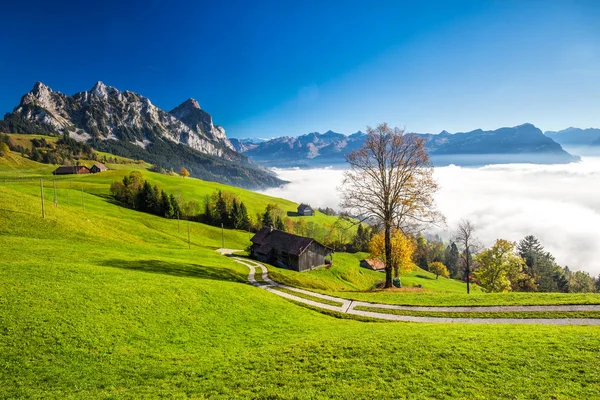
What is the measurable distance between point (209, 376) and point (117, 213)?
89.9 meters

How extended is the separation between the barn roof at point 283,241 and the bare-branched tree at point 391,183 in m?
33.3

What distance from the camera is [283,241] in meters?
64.6

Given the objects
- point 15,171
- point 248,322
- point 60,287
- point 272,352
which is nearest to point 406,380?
point 272,352

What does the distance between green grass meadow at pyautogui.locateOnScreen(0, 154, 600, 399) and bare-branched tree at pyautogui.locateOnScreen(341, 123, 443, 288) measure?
26.9 ft

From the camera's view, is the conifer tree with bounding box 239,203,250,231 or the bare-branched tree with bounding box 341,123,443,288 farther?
the conifer tree with bounding box 239,203,250,231

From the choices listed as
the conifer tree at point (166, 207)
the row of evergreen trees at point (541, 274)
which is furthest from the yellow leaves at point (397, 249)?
the conifer tree at point (166, 207)

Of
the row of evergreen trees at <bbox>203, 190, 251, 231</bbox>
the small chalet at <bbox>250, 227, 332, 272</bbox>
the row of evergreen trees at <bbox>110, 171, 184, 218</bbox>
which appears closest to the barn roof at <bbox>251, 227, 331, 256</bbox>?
the small chalet at <bbox>250, 227, 332, 272</bbox>

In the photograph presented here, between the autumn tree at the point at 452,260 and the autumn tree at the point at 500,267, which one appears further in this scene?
the autumn tree at the point at 452,260

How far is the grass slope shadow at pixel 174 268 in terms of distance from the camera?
96.4 ft

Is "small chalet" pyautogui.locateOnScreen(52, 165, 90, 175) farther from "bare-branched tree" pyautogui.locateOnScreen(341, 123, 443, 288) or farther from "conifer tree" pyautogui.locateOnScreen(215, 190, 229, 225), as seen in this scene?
"bare-branched tree" pyautogui.locateOnScreen(341, 123, 443, 288)

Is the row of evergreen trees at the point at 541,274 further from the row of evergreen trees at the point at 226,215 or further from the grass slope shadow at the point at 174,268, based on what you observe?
Result: the row of evergreen trees at the point at 226,215

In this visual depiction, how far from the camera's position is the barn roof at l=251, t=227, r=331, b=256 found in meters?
61.7

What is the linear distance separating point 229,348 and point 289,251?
46106 millimetres

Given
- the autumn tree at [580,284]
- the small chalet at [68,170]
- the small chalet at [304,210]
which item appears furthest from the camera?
the small chalet at [304,210]
